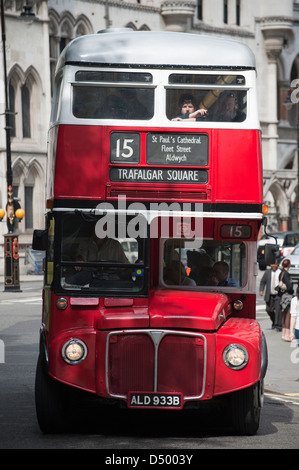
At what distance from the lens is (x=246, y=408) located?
35.0 feet

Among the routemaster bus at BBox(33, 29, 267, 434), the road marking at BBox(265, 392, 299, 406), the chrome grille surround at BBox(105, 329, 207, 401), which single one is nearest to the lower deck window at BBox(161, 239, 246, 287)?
the routemaster bus at BBox(33, 29, 267, 434)

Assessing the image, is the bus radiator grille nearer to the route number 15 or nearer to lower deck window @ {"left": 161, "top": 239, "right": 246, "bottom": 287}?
lower deck window @ {"left": 161, "top": 239, "right": 246, "bottom": 287}

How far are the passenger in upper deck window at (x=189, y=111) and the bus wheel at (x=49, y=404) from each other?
9.03 feet

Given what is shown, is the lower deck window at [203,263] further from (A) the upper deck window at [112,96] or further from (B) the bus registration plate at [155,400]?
(B) the bus registration plate at [155,400]

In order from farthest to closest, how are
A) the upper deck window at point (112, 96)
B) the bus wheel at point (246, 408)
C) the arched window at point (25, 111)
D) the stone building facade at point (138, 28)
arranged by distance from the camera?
the arched window at point (25, 111) < the stone building facade at point (138, 28) < the upper deck window at point (112, 96) < the bus wheel at point (246, 408)

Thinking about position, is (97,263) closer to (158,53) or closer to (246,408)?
(246,408)

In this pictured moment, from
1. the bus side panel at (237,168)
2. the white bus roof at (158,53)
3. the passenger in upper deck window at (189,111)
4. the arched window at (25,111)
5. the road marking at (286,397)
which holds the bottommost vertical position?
the road marking at (286,397)

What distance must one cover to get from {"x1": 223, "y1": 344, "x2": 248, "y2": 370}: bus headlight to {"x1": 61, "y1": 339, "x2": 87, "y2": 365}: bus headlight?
51.1 inches

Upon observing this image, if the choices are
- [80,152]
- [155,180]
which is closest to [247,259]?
[155,180]

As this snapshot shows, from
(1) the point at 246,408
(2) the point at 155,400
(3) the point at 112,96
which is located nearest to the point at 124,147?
(3) the point at 112,96

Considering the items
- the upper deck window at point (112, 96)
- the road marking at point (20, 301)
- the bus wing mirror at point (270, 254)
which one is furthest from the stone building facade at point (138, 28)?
the bus wing mirror at point (270, 254)

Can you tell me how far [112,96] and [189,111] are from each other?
77 centimetres

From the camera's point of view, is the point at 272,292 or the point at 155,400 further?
the point at 272,292

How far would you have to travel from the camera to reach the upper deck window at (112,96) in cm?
1113
